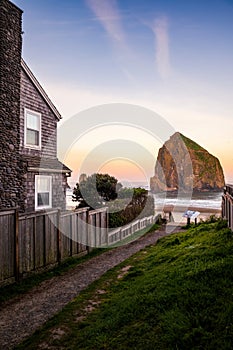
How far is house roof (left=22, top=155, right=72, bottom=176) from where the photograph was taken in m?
14.2

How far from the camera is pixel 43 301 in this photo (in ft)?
22.4

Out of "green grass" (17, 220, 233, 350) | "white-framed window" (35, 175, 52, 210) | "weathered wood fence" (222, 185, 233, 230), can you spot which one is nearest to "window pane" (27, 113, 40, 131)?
"white-framed window" (35, 175, 52, 210)

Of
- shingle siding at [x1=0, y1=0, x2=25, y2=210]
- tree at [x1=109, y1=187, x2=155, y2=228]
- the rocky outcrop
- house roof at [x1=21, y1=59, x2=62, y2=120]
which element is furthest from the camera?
the rocky outcrop

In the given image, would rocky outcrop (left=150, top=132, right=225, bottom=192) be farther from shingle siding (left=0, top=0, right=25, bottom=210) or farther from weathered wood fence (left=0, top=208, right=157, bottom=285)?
weathered wood fence (left=0, top=208, right=157, bottom=285)

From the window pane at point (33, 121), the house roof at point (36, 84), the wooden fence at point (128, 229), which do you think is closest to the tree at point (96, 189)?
the wooden fence at point (128, 229)

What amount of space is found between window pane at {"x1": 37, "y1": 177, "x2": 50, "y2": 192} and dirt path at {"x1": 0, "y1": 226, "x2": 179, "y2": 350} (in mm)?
5484

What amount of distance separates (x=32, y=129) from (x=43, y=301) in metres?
10.2

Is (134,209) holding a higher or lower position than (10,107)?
lower

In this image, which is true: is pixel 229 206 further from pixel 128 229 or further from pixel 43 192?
pixel 43 192

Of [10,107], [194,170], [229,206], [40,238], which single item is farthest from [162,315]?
[194,170]

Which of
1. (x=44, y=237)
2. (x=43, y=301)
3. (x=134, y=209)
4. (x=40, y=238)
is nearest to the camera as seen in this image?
(x=43, y=301)

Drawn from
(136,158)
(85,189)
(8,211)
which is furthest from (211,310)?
(136,158)

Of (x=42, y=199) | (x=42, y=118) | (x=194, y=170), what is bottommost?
(x=42, y=199)

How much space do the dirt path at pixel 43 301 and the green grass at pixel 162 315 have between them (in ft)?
1.06
